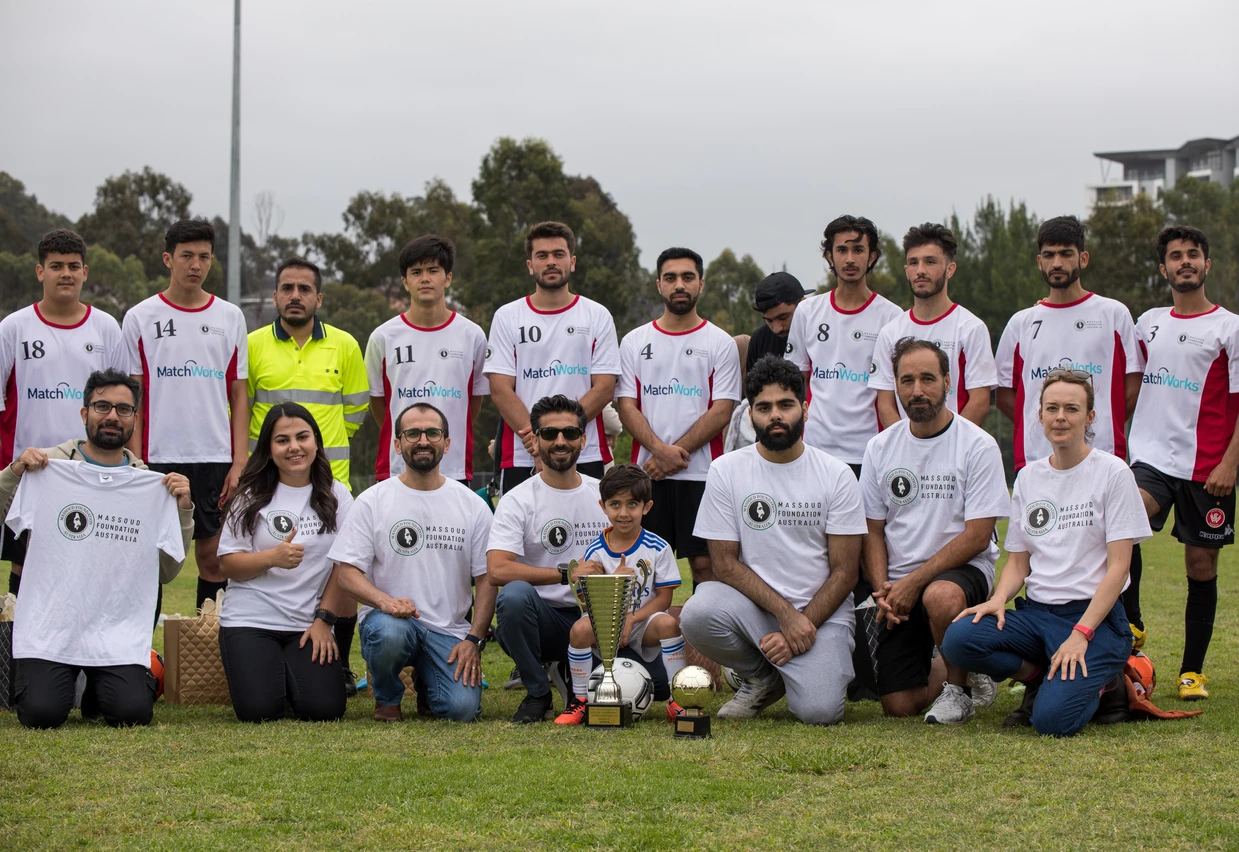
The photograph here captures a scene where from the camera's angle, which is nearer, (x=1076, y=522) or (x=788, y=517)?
(x=1076, y=522)

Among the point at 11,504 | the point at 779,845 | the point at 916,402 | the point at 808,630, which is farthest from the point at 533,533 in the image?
the point at 779,845

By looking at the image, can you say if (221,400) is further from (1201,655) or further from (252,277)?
(252,277)

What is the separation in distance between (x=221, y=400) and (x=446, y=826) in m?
3.94

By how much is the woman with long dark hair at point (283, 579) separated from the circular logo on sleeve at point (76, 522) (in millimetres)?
595

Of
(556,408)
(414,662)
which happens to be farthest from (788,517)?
(414,662)

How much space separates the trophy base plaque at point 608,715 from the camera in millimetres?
5488

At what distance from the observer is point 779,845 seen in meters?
3.62

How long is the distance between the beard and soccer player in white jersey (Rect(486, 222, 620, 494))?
4.98ft

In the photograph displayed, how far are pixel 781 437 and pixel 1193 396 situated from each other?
250 cm

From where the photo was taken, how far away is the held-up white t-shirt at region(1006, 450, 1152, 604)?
541 cm

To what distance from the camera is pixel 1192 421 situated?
6777 millimetres

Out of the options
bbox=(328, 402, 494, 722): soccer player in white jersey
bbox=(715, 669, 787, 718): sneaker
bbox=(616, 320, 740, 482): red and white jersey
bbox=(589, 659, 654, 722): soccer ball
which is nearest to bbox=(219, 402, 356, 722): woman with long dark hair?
Answer: bbox=(328, 402, 494, 722): soccer player in white jersey

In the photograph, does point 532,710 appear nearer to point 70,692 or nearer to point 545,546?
point 545,546

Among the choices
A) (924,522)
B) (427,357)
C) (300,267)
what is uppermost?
(300,267)
